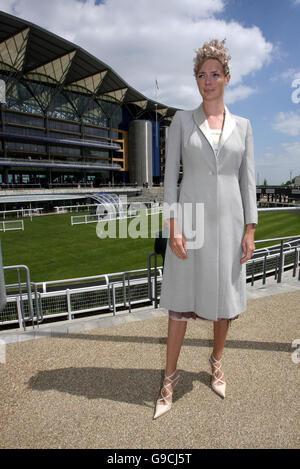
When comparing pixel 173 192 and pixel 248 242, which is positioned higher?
pixel 173 192

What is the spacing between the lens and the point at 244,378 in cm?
251

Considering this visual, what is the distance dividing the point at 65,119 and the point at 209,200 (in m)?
59.2

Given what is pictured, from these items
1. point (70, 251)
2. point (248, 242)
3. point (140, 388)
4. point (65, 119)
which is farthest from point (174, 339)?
point (65, 119)

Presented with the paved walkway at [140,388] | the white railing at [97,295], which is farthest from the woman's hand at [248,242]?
the white railing at [97,295]

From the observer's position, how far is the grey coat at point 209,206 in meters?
2.06

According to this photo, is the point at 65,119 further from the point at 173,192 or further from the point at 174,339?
the point at 174,339

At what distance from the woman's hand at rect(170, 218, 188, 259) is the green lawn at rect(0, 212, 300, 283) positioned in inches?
416

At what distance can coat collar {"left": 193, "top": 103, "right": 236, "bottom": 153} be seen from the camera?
2.06 meters

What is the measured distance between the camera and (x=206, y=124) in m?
2.11

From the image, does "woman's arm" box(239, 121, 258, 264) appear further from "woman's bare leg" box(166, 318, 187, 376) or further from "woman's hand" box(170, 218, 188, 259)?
"woman's bare leg" box(166, 318, 187, 376)

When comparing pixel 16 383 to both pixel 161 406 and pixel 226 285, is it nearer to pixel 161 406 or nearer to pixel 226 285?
pixel 161 406

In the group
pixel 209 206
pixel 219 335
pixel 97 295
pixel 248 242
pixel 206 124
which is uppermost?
pixel 206 124
